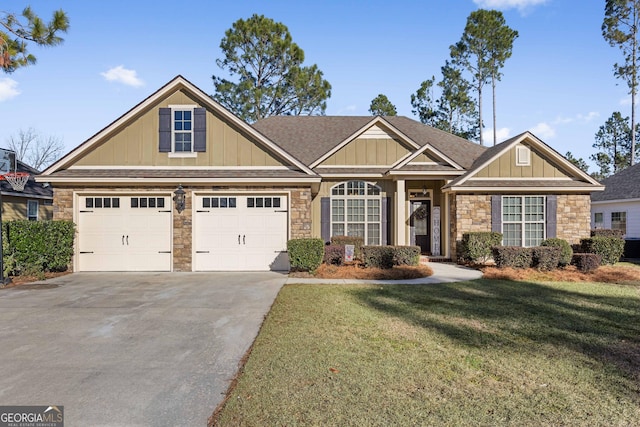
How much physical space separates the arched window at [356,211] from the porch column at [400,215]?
2.44 ft

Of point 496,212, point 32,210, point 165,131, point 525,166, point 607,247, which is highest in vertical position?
point 165,131

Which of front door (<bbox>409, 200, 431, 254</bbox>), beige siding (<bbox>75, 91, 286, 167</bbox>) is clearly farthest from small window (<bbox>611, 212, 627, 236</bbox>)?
beige siding (<bbox>75, 91, 286, 167</bbox>)

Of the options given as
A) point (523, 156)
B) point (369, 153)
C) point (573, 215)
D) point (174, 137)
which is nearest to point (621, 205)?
point (573, 215)

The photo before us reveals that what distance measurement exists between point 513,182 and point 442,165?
269 cm

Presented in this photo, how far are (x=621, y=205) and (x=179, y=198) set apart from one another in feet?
71.0

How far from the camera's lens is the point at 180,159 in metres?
11.7

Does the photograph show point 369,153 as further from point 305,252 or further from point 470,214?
point 305,252

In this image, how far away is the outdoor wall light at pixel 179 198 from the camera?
11102mm

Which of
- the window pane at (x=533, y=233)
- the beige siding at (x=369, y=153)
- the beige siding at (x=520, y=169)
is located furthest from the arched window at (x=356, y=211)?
the window pane at (x=533, y=233)

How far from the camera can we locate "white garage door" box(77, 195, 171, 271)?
1141 cm

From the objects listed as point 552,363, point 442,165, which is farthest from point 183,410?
point 442,165

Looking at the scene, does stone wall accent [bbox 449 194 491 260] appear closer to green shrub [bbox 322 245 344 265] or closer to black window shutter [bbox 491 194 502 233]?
black window shutter [bbox 491 194 502 233]

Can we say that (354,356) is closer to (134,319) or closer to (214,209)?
(134,319)

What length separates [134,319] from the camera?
625 centimetres
